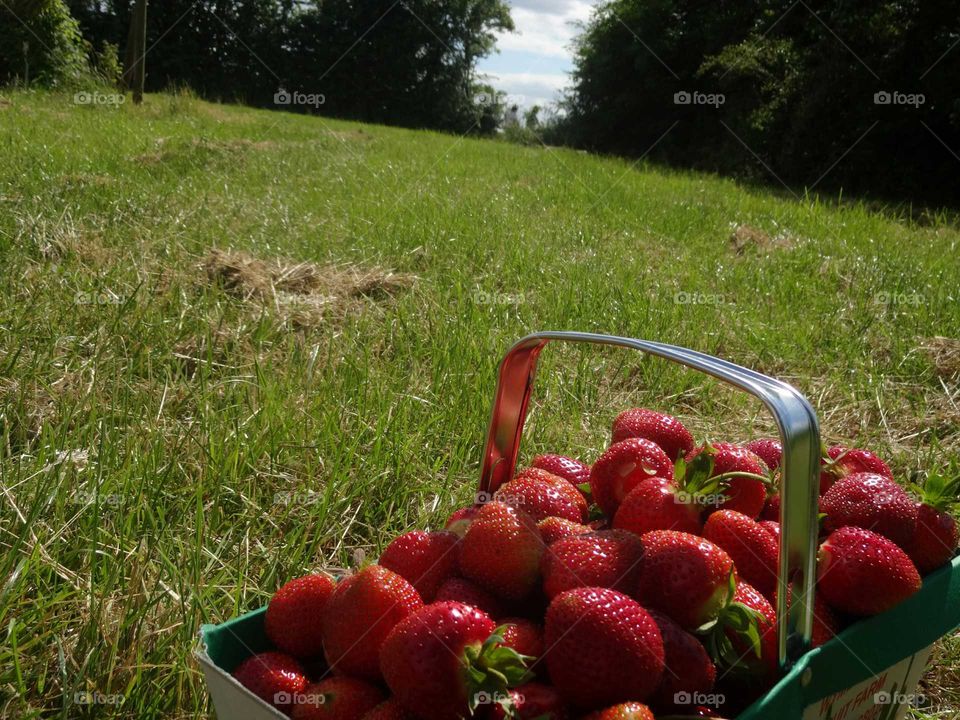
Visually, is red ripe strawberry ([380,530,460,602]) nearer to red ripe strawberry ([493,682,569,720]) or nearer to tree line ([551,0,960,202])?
red ripe strawberry ([493,682,569,720])

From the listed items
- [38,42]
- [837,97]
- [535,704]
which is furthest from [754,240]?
[38,42]

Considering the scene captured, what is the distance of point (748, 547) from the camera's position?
1.09m

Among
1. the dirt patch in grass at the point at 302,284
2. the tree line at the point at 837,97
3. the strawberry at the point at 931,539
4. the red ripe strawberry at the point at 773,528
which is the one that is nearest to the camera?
the red ripe strawberry at the point at 773,528

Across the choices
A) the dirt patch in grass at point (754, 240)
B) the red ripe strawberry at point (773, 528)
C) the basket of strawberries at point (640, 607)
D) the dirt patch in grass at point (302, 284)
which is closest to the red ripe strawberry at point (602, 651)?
the basket of strawberries at point (640, 607)

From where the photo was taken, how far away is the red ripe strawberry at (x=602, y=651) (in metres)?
0.86

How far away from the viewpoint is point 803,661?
3.03ft

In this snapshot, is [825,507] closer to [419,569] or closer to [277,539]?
[419,569]

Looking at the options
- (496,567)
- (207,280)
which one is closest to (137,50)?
(207,280)

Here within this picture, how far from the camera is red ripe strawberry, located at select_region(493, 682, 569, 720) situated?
2.82 feet

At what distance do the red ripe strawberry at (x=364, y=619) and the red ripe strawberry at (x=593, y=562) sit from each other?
0.61 feet

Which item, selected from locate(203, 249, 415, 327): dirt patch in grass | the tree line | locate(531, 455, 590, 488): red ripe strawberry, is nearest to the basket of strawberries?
locate(531, 455, 590, 488): red ripe strawberry

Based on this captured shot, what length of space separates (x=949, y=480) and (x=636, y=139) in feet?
74.6

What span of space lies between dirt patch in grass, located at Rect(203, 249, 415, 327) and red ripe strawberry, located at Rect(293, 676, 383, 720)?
2.15 m

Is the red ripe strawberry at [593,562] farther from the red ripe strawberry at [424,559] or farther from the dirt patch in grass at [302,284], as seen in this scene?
the dirt patch in grass at [302,284]
